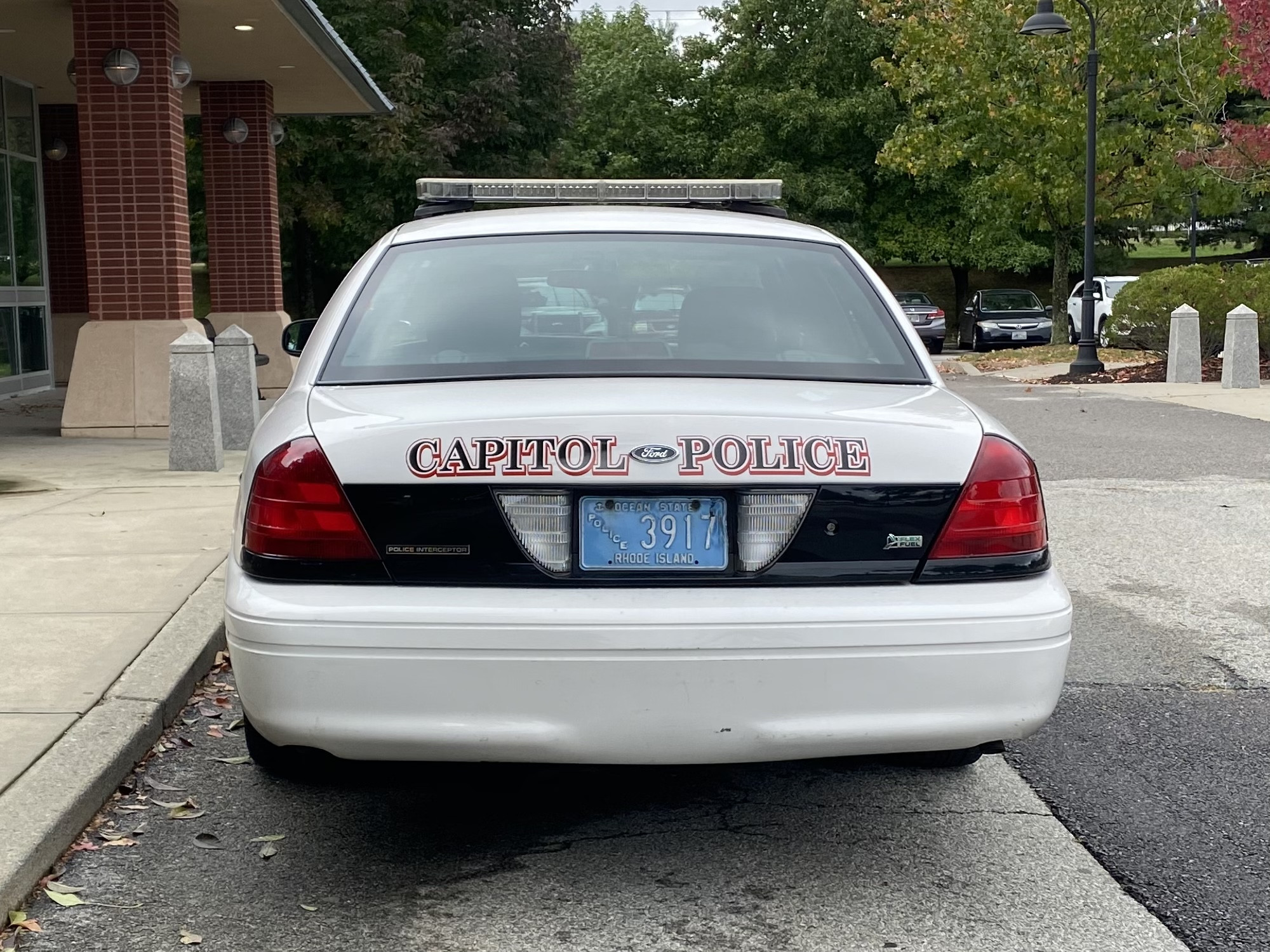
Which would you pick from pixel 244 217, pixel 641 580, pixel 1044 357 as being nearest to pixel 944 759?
pixel 641 580

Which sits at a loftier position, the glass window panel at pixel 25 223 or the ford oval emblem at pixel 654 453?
the glass window panel at pixel 25 223

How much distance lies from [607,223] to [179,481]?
634 cm

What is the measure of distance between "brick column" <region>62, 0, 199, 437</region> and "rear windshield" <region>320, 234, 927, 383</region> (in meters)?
9.72

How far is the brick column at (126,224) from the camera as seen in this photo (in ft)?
44.2

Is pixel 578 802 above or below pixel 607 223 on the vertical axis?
below

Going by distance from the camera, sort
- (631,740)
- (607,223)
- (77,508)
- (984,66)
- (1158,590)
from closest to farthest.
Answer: (631,740) < (607,223) < (1158,590) < (77,508) < (984,66)

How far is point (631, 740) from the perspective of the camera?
3354 millimetres

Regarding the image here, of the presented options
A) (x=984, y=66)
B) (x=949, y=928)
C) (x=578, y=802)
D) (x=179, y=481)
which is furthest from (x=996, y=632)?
(x=984, y=66)

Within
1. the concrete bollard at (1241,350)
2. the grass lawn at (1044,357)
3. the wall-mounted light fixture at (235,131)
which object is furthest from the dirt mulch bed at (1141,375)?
the wall-mounted light fixture at (235,131)

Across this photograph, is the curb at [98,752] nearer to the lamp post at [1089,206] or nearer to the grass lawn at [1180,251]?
the lamp post at [1089,206]

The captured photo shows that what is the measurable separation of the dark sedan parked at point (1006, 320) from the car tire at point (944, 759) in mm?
31855

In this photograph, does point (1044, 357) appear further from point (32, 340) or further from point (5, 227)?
point (5, 227)

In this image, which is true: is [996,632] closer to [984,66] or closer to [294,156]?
[984,66]

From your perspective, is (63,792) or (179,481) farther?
(179,481)
